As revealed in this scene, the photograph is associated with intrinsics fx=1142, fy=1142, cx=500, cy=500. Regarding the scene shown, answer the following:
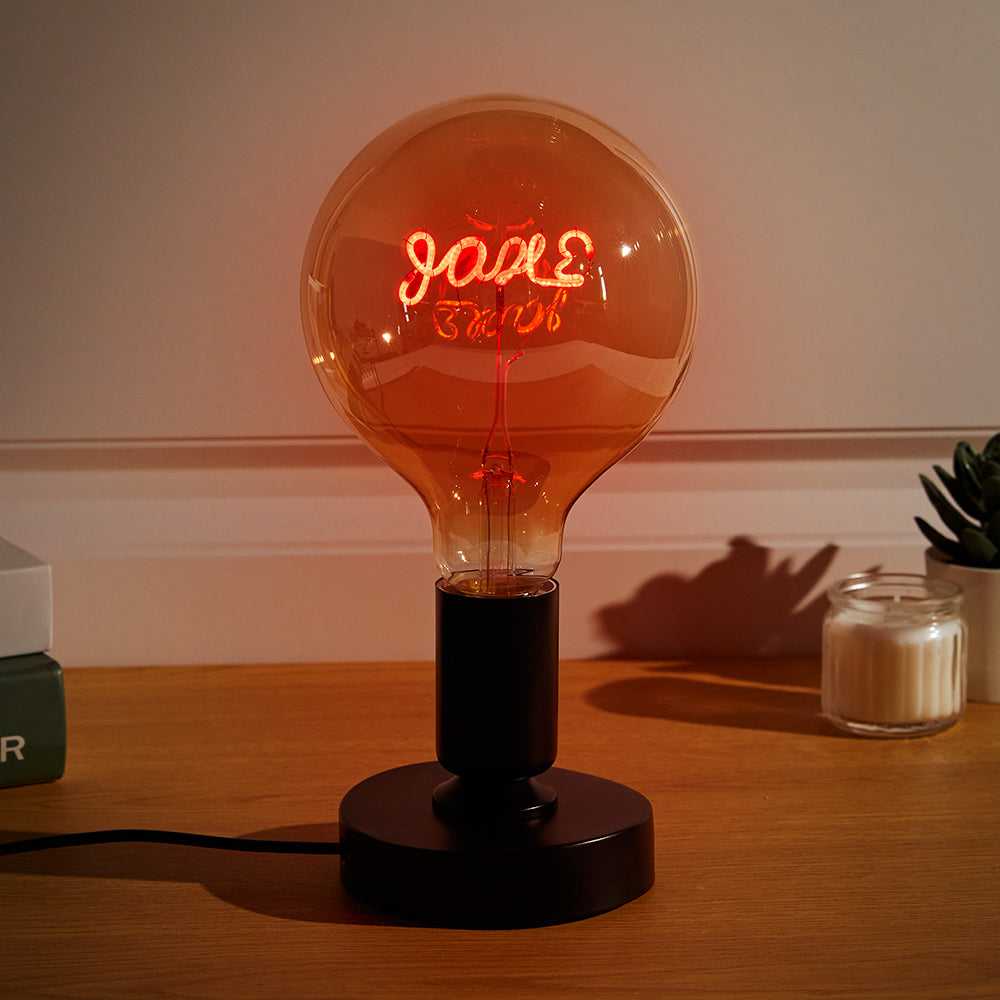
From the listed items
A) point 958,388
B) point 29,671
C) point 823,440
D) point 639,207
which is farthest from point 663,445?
point 29,671

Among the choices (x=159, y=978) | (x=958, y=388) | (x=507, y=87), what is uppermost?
(x=507, y=87)

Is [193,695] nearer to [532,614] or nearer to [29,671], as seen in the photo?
[29,671]

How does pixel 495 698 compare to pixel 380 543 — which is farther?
pixel 380 543

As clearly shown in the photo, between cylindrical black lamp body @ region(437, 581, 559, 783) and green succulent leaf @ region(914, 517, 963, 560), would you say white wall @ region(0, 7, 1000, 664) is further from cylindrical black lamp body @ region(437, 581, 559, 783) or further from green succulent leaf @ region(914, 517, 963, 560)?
cylindrical black lamp body @ region(437, 581, 559, 783)

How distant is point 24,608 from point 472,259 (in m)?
0.35

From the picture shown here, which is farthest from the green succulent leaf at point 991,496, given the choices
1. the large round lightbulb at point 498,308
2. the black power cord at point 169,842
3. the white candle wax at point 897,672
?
the black power cord at point 169,842

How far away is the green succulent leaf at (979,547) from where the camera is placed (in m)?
0.81

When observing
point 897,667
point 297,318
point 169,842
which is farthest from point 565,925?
point 297,318

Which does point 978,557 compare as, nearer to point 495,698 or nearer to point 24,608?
point 495,698

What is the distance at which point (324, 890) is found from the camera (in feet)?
1.72

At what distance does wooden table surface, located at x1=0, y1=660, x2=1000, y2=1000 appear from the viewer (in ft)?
1.48

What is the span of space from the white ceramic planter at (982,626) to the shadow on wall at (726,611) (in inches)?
5.5

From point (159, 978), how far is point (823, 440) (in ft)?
2.25

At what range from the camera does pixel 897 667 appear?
739 mm
